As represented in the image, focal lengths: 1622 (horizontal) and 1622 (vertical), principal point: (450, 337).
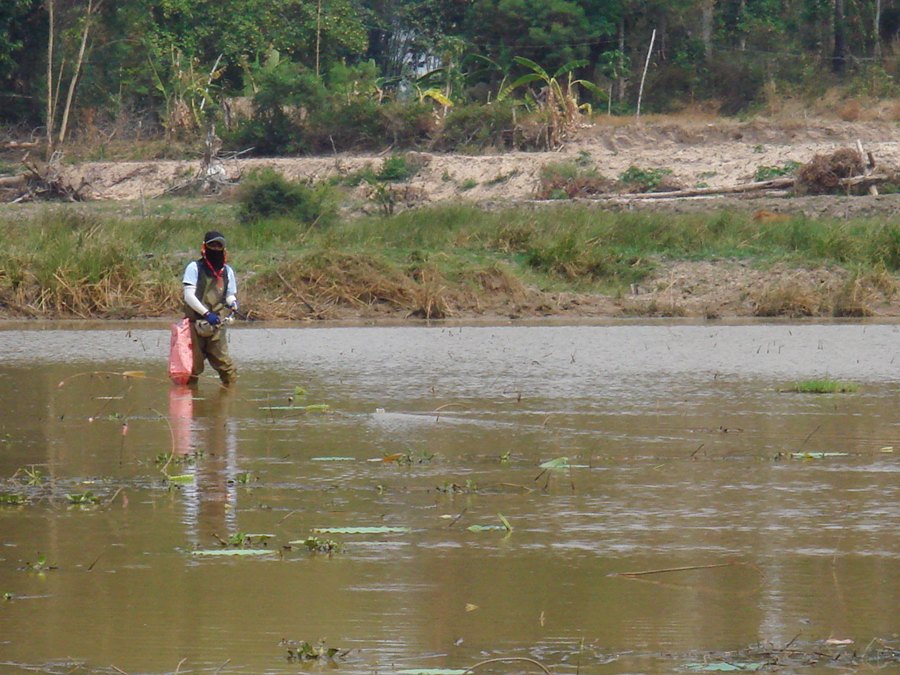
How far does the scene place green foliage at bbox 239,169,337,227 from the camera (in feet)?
92.3

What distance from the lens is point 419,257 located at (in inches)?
955

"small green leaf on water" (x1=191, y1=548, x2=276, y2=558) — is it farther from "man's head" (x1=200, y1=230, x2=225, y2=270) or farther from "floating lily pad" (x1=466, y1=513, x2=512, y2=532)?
"man's head" (x1=200, y1=230, x2=225, y2=270)

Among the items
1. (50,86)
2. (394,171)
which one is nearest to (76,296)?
(394,171)

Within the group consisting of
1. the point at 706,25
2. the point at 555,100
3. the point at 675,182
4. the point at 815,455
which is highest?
the point at 706,25

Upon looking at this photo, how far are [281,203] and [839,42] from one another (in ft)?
79.4

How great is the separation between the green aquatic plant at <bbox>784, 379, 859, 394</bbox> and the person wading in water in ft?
16.5

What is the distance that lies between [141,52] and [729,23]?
17834 millimetres

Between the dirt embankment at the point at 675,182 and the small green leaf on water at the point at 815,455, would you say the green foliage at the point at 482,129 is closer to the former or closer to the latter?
the dirt embankment at the point at 675,182

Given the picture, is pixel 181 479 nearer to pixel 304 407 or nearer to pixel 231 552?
pixel 231 552

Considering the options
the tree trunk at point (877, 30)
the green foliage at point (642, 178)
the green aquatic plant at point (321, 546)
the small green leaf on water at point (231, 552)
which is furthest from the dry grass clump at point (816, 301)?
the tree trunk at point (877, 30)

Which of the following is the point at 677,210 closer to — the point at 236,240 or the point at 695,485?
the point at 236,240

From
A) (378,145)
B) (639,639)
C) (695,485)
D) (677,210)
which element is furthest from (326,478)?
(378,145)

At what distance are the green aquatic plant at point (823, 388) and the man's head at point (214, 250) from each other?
16.9 ft

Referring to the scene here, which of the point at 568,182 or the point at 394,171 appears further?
the point at 394,171
